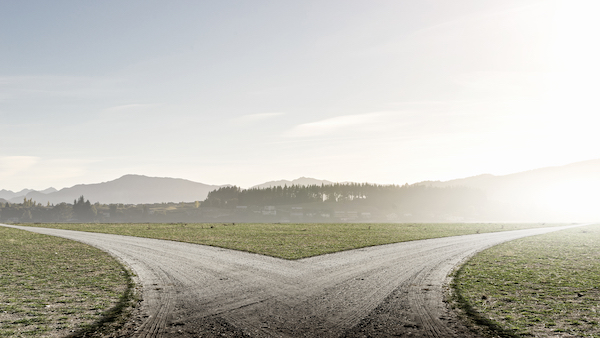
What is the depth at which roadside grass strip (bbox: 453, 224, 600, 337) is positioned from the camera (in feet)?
29.7

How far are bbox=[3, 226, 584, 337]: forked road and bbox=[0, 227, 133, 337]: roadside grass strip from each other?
3.40 ft

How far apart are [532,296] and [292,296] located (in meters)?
8.60

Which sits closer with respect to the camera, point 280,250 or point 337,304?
point 337,304

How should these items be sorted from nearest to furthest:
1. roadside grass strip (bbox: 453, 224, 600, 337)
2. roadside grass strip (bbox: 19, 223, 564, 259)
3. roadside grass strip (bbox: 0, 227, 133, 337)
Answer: roadside grass strip (bbox: 0, 227, 133, 337)
roadside grass strip (bbox: 453, 224, 600, 337)
roadside grass strip (bbox: 19, 223, 564, 259)

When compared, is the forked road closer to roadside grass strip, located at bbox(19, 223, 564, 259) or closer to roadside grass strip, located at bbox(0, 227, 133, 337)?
roadside grass strip, located at bbox(0, 227, 133, 337)

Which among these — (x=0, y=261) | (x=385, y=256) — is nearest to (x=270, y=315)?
(x=385, y=256)

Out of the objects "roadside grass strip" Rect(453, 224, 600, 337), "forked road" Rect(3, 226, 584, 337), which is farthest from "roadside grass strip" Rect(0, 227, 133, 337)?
"roadside grass strip" Rect(453, 224, 600, 337)

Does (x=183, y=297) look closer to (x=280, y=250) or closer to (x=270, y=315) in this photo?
(x=270, y=315)

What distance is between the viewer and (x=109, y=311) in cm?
1027

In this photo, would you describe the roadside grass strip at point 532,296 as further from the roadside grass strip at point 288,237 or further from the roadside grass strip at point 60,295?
the roadside grass strip at point 60,295

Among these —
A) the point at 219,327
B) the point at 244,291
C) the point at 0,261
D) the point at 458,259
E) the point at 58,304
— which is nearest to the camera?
the point at 219,327

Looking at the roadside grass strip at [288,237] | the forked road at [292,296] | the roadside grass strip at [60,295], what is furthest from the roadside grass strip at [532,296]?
the roadside grass strip at [60,295]

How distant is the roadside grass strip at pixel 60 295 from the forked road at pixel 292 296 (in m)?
1.03

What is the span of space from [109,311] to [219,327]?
3.88 meters
